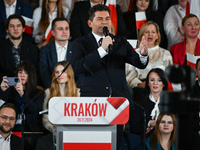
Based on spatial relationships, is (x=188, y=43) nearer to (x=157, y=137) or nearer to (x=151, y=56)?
(x=151, y=56)

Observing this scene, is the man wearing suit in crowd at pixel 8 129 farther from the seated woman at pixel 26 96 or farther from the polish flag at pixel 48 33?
the polish flag at pixel 48 33

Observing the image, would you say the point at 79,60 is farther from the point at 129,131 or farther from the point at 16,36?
the point at 16,36

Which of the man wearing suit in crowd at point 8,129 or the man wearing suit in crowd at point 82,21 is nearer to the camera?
the man wearing suit in crowd at point 8,129

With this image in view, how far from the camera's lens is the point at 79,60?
2572mm

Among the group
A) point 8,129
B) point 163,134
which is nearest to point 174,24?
point 163,134

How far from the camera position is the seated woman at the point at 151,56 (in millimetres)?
4152

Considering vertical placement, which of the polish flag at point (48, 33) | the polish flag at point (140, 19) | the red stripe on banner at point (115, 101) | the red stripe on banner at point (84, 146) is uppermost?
the polish flag at point (140, 19)

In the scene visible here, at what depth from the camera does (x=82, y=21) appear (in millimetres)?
4352

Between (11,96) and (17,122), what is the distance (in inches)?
12.1

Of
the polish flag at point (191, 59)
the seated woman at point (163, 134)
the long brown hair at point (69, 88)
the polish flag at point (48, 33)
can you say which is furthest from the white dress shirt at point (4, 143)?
the polish flag at point (191, 59)

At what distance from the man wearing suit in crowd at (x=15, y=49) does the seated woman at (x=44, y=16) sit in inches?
10.3

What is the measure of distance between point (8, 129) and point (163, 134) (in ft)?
5.02

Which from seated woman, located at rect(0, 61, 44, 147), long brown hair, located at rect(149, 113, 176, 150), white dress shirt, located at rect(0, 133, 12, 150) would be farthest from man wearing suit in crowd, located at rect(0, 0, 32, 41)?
long brown hair, located at rect(149, 113, 176, 150)

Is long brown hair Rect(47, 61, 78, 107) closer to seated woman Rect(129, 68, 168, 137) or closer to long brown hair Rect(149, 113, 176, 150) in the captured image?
seated woman Rect(129, 68, 168, 137)
